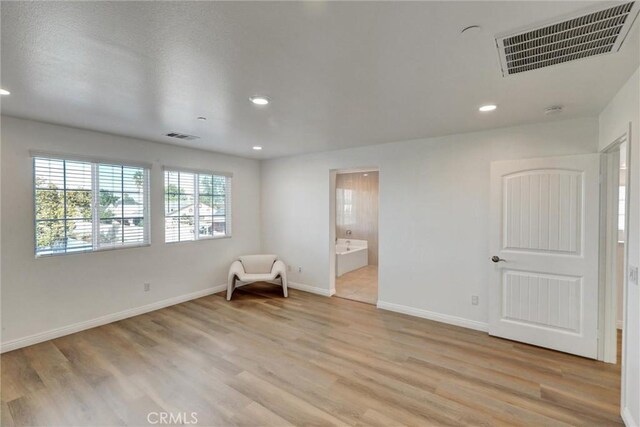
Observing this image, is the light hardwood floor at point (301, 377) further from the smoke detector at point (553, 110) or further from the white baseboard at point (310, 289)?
the smoke detector at point (553, 110)

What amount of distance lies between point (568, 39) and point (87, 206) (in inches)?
188

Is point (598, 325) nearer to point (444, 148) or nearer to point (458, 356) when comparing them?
point (458, 356)

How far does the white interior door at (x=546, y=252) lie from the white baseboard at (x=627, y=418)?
97cm

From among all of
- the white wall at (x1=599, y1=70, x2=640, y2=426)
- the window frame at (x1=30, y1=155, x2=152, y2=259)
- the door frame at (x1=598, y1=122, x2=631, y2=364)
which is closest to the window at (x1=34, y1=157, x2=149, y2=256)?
the window frame at (x1=30, y1=155, x2=152, y2=259)

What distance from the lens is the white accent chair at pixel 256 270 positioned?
15.3ft

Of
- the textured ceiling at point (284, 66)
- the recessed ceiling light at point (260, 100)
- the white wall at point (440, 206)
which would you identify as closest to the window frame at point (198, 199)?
the textured ceiling at point (284, 66)

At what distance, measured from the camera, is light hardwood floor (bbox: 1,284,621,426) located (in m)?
2.11

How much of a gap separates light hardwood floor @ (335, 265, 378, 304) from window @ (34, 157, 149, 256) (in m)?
3.30

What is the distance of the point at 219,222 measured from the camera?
205 inches

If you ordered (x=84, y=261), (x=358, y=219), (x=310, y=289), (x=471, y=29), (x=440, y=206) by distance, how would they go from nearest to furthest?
(x=471, y=29), (x=84, y=261), (x=440, y=206), (x=310, y=289), (x=358, y=219)

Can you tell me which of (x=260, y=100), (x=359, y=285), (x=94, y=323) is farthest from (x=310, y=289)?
(x=260, y=100)

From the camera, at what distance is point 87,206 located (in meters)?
3.58

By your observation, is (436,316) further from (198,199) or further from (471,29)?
(198,199)

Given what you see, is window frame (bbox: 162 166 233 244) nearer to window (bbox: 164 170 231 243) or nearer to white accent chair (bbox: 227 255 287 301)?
window (bbox: 164 170 231 243)
